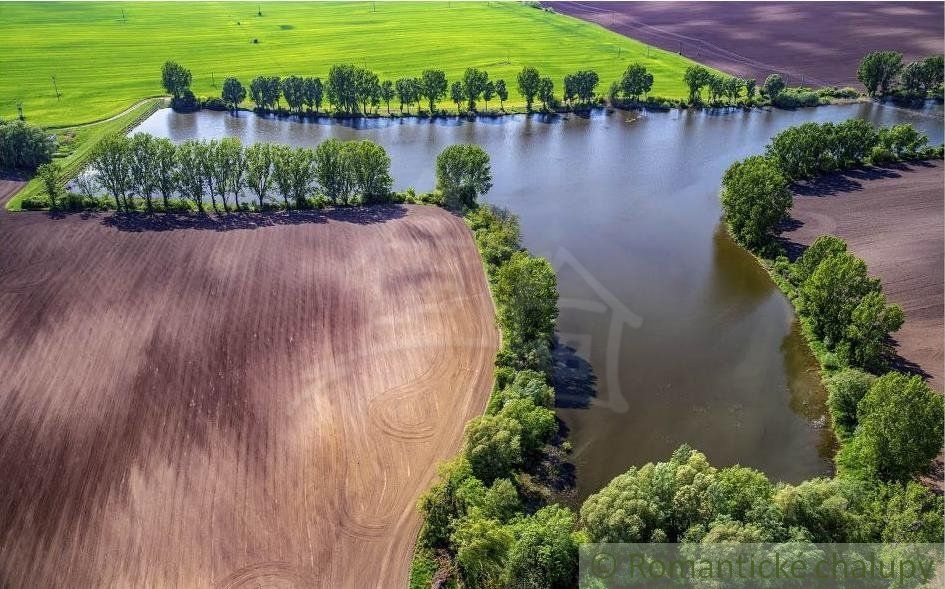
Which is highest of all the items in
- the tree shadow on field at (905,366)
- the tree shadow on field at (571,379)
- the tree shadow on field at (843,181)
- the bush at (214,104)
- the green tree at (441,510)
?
the bush at (214,104)

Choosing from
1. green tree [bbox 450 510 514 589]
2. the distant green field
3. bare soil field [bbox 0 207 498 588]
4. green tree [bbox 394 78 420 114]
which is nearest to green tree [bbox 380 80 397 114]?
green tree [bbox 394 78 420 114]

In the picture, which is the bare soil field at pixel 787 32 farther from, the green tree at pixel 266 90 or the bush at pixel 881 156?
the green tree at pixel 266 90

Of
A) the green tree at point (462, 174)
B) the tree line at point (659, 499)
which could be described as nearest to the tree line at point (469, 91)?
the green tree at point (462, 174)

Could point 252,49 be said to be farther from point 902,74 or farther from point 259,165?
point 902,74

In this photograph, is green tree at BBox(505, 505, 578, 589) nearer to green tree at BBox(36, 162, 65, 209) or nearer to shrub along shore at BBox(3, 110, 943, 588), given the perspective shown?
shrub along shore at BBox(3, 110, 943, 588)

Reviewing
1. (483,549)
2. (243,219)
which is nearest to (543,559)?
(483,549)
